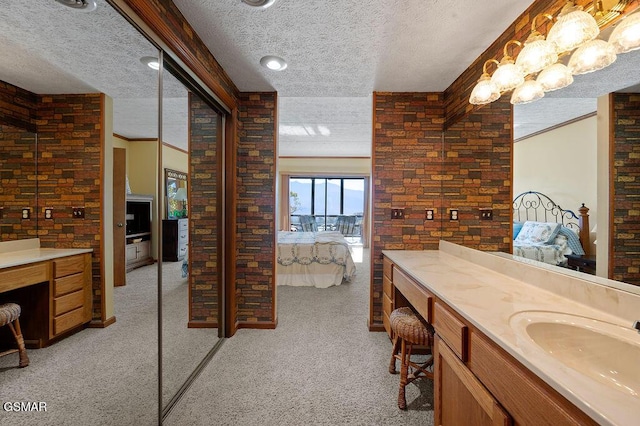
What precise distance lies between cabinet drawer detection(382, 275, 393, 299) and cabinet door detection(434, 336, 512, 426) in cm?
101

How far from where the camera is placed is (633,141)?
3.08 ft

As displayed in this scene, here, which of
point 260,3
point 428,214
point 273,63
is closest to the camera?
point 260,3

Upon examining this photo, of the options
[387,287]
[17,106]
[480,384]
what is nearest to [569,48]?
[480,384]

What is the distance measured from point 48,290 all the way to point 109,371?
0.55 meters

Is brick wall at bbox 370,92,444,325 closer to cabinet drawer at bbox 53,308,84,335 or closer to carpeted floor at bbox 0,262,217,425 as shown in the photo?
carpeted floor at bbox 0,262,217,425

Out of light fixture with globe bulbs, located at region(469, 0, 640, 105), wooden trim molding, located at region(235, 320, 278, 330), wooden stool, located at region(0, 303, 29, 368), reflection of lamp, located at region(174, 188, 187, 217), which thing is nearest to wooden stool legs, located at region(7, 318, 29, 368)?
wooden stool, located at region(0, 303, 29, 368)

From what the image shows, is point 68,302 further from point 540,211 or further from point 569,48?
point 569,48

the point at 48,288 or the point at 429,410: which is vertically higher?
the point at 48,288

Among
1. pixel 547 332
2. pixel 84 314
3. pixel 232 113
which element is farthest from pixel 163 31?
pixel 547 332

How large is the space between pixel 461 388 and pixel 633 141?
1.13 m

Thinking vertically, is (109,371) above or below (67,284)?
below

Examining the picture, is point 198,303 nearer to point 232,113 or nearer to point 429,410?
point 232,113

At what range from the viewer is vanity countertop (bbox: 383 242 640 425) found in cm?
58

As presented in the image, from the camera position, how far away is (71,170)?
0.99 meters
